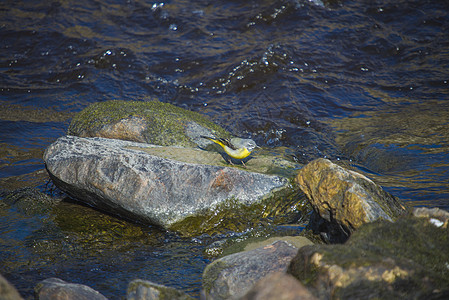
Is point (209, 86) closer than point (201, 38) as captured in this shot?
Yes

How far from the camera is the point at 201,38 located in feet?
40.6

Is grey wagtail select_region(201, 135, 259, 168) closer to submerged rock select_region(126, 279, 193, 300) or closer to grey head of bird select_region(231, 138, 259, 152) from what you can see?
grey head of bird select_region(231, 138, 259, 152)

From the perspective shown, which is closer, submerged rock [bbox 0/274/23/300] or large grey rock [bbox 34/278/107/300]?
submerged rock [bbox 0/274/23/300]

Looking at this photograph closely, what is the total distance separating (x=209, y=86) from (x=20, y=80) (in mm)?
4797

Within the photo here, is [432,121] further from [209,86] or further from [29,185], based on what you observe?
[29,185]

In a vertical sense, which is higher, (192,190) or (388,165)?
(192,190)

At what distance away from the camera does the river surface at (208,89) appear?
4.94 m

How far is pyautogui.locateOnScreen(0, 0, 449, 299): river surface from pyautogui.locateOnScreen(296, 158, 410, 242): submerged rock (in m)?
1.47

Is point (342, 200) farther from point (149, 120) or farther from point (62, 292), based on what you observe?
point (149, 120)

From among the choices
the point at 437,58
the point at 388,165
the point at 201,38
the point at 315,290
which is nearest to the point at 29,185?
the point at 315,290

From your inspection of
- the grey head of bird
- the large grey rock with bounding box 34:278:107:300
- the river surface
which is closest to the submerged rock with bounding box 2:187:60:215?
the river surface

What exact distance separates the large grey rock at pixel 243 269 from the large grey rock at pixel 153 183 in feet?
3.91

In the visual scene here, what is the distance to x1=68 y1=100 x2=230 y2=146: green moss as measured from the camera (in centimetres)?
667

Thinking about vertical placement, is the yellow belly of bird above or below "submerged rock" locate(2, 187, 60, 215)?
above
